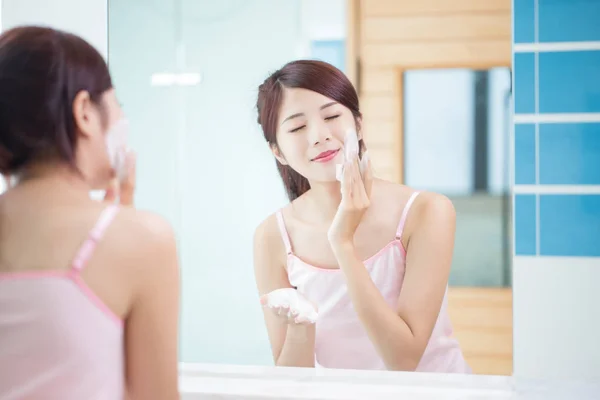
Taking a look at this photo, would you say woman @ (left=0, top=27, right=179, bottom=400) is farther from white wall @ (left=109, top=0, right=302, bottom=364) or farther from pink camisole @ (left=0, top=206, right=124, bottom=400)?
white wall @ (left=109, top=0, right=302, bottom=364)

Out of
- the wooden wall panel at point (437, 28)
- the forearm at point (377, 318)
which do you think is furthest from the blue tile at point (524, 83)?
the forearm at point (377, 318)

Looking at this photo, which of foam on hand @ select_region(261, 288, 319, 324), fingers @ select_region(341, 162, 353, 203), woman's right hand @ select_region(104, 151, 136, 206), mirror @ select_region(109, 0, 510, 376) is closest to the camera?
woman's right hand @ select_region(104, 151, 136, 206)

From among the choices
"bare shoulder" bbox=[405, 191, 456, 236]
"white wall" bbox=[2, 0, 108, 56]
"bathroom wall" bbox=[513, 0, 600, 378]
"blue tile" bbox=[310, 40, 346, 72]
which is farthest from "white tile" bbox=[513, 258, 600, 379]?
"white wall" bbox=[2, 0, 108, 56]

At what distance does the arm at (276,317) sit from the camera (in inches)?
49.7

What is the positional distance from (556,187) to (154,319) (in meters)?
1.03

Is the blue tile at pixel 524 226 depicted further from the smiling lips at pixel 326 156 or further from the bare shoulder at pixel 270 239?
the bare shoulder at pixel 270 239

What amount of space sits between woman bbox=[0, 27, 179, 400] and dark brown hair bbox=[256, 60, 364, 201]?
769 mm

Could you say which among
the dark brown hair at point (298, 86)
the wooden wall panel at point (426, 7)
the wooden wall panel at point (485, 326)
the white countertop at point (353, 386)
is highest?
the wooden wall panel at point (426, 7)

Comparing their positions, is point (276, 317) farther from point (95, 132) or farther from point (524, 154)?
point (95, 132)

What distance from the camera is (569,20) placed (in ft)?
4.42

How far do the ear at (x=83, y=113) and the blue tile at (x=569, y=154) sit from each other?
104 centimetres

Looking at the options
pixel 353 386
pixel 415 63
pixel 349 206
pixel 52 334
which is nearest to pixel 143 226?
pixel 52 334

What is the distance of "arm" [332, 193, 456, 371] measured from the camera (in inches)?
47.6

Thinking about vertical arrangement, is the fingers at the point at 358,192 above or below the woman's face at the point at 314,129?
below
